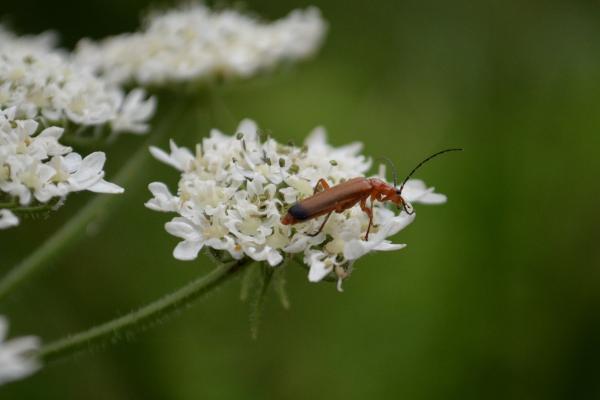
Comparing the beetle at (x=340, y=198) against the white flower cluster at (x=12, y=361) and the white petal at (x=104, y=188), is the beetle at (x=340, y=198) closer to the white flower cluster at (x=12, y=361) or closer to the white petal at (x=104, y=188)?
the white petal at (x=104, y=188)

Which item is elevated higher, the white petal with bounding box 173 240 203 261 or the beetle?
the beetle

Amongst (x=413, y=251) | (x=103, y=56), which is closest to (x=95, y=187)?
(x=103, y=56)

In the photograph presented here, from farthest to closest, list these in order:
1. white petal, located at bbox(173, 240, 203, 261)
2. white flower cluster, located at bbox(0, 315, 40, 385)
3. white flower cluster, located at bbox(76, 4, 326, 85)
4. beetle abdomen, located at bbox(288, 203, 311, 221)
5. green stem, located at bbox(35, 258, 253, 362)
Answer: white flower cluster, located at bbox(76, 4, 326, 85)
green stem, located at bbox(35, 258, 253, 362)
white petal, located at bbox(173, 240, 203, 261)
beetle abdomen, located at bbox(288, 203, 311, 221)
white flower cluster, located at bbox(0, 315, 40, 385)

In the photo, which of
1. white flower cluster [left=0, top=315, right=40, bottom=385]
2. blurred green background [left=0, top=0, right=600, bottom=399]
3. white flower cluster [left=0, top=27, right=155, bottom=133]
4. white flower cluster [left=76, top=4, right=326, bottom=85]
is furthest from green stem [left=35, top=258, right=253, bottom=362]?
white flower cluster [left=76, top=4, right=326, bottom=85]

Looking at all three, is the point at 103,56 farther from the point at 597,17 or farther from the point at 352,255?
the point at 597,17

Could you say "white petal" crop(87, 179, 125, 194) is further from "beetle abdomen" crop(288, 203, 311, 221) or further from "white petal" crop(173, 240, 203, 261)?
"beetle abdomen" crop(288, 203, 311, 221)

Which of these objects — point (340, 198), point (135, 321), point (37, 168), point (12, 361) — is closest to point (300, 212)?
point (340, 198)
